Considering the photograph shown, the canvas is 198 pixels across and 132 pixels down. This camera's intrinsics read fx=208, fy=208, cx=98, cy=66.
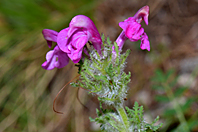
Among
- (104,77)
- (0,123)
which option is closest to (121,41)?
(104,77)

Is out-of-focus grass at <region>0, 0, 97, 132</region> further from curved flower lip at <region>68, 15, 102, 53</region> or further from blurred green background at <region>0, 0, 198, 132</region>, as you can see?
curved flower lip at <region>68, 15, 102, 53</region>

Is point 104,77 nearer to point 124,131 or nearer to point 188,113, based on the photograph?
point 124,131

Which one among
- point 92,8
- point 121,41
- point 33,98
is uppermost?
point 92,8

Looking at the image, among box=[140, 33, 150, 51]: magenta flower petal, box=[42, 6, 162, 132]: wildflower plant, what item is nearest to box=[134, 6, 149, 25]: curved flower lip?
box=[42, 6, 162, 132]: wildflower plant

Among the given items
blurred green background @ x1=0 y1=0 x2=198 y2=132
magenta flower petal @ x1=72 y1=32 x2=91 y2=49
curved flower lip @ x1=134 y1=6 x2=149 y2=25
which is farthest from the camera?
blurred green background @ x1=0 y1=0 x2=198 y2=132

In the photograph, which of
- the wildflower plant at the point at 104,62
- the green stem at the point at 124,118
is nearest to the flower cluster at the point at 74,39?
the wildflower plant at the point at 104,62

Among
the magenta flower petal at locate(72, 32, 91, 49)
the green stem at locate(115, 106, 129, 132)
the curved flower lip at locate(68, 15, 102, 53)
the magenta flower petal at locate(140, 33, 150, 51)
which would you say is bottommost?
the green stem at locate(115, 106, 129, 132)

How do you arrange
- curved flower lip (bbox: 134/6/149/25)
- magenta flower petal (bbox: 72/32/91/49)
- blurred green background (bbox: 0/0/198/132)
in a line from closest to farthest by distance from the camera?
magenta flower petal (bbox: 72/32/91/49), curved flower lip (bbox: 134/6/149/25), blurred green background (bbox: 0/0/198/132)

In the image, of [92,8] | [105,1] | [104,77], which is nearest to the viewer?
[104,77]

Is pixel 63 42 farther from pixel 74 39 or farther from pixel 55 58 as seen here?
pixel 55 58
